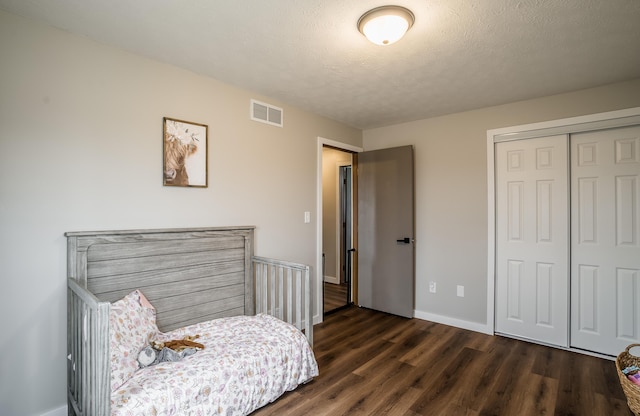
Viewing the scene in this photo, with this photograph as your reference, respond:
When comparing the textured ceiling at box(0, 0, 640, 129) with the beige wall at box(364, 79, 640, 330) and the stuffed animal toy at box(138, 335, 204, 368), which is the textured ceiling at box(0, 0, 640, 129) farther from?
the stuffed animal toy at box(138, 335, 204, 368)

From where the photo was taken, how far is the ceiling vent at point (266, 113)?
9.67ft

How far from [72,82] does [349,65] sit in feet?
6.06

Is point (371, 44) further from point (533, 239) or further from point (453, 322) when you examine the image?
point (453, 322)

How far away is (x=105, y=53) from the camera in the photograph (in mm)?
2074

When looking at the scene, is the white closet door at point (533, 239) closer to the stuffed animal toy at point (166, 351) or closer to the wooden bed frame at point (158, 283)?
the wooden bed frame at point (158, 283)

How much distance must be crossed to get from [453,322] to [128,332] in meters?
3.17

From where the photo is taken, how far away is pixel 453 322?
3512mm

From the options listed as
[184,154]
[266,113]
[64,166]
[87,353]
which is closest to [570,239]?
[266,113]

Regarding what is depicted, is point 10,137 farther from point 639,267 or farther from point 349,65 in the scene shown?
point 639,267

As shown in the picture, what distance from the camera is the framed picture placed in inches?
92.5

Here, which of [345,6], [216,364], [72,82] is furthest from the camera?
[72,82]

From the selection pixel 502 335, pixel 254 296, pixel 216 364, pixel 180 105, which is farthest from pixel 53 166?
pixel 502 335

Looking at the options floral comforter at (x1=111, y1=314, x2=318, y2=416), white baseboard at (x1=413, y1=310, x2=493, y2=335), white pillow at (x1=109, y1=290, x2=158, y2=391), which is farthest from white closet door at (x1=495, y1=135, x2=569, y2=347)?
white pillow at (x1=109, y1=290, x2=158, y2=391)

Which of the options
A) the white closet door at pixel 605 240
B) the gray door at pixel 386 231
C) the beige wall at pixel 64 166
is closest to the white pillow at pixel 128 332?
the beige wall at pixel 64 166
